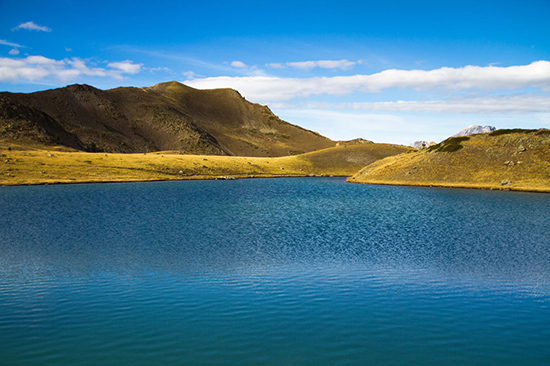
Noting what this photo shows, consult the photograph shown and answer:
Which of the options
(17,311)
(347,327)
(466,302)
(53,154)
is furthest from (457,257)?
(53,154)

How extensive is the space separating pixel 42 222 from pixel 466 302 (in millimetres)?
46384

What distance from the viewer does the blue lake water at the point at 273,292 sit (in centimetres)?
1608

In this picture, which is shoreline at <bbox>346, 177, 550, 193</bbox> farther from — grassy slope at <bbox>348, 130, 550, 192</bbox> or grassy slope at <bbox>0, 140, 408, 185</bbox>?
grassy slope at <bbox>0, 140, 408, 185</bbox>

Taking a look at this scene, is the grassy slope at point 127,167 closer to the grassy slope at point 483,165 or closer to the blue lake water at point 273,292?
the grassy slope at point 483,165

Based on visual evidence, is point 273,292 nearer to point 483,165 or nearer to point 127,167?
point 483,165

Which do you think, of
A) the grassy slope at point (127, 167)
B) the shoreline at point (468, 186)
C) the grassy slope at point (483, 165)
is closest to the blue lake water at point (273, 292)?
the shoreline at point (468, 186)

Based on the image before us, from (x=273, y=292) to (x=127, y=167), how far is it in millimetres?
121679

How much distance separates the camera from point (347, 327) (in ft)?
60.1

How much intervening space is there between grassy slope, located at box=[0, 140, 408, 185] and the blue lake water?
6607 cm

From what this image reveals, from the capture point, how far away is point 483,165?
10962cm

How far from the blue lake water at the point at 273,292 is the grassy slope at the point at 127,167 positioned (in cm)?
6607

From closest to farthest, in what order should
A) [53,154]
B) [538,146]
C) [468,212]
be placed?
[468,212] < [538,146] < [53,154]

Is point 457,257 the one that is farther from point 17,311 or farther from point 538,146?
point 538,146

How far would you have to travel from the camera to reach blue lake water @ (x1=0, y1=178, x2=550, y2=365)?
16078 mm
